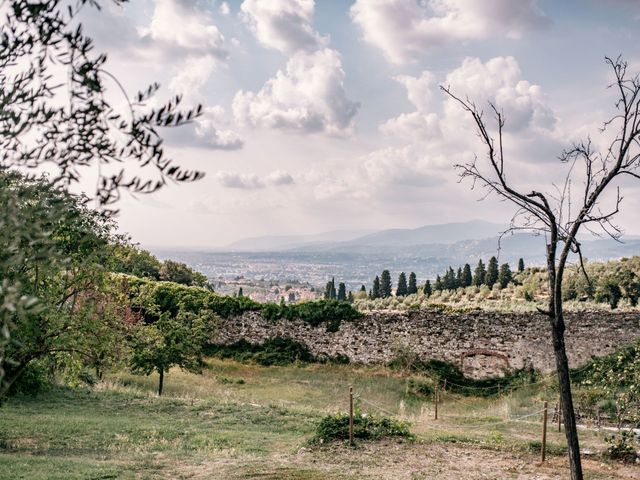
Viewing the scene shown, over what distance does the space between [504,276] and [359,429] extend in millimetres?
28119

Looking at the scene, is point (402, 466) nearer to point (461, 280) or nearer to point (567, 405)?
point (567, 405)

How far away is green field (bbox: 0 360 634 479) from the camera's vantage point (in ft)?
35.3

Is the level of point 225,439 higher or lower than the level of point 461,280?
lower

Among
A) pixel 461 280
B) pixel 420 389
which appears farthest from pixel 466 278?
pixel 420 389

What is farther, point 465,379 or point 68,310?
point 465,379

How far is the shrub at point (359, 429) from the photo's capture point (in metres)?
13.6

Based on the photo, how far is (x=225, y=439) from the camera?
1347 cm

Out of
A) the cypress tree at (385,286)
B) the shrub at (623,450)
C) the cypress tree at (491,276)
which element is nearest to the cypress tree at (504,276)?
the cypress tree at (491,276)

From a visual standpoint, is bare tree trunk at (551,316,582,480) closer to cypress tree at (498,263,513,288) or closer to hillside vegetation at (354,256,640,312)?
hillside vegetation at (354,256,640,312)

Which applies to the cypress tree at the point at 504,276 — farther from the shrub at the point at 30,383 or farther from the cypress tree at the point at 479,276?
the shrub at the point at 30,383

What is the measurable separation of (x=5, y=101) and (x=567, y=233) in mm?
8599

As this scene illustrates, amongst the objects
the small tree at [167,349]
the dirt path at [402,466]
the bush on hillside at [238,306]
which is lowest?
the dirt path at [402,466]

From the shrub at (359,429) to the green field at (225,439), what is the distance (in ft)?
1.42

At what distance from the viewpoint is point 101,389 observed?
19734 mm
